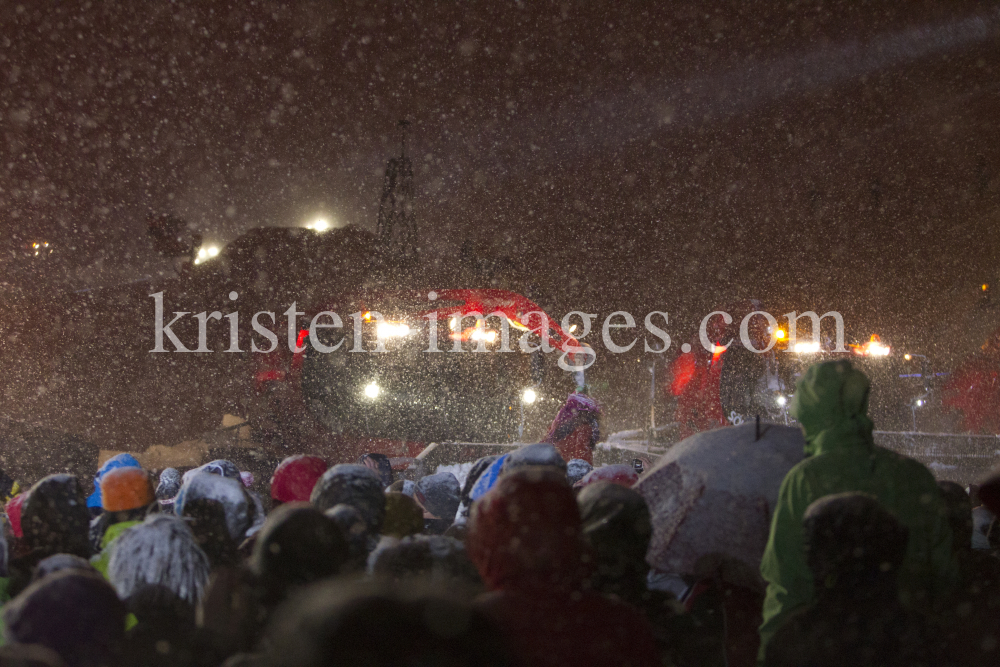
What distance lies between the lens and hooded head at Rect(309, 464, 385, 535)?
3.10 metres

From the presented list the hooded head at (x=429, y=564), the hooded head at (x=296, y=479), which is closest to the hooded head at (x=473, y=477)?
the hooded head at (x=296, y=479)

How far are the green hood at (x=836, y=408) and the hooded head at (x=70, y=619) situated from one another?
2527 mm

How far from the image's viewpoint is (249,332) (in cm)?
1339

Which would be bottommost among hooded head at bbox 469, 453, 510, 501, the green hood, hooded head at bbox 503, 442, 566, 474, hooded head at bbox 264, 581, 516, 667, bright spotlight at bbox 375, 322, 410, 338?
hooded head at bbox 469, 453, 510, 501

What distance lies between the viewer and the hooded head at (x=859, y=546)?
218 cm

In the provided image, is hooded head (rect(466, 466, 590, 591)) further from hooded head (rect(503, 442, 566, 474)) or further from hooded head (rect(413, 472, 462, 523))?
hooded head (rect(413, 472, 462, 523))

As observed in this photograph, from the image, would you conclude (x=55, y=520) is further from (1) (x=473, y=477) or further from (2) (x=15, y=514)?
(1) (x=473, y=477)

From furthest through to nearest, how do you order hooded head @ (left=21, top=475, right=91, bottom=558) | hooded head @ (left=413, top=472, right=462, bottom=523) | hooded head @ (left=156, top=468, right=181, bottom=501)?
hooded head @ (left=156, top=468, right=181, bottom=501)
hooded head @ (left=413, top=472, right=462, bottom=523)
hooded head @ (left=21, top=475, right=91, bottom=558)

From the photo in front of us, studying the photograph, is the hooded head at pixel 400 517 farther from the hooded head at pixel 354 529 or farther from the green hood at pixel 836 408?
the green hood at pixel 836 408

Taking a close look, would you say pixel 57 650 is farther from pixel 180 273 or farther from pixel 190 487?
pixel 180 273

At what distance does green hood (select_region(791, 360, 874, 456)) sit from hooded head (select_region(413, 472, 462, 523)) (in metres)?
2.77

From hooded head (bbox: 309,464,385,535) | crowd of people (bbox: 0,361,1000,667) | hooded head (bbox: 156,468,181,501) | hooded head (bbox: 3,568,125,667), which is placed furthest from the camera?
hooded head (bbox: 156,468,181,501)

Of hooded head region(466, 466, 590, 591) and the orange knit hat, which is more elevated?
hooded head region(466, 466, 590, 591)

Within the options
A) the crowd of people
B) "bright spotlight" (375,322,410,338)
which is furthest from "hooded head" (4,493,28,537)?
"bright spotlight" (375,322,410,338)
